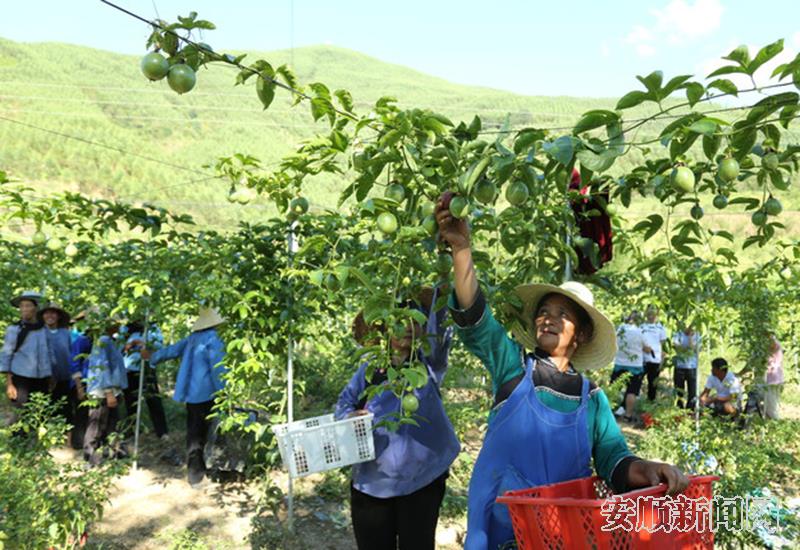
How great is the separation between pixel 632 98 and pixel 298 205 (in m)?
1.99

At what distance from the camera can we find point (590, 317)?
1.65 m

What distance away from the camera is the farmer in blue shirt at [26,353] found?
14.6 feet

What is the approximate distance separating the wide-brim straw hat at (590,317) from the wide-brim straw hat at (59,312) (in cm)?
423

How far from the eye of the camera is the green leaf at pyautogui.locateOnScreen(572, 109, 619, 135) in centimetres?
101

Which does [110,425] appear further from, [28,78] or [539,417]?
[28,78]

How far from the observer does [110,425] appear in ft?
17.0

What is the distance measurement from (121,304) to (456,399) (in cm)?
392

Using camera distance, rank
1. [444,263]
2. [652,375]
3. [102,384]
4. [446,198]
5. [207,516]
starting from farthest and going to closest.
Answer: [652,375]
[102,384]
[207,516]
[444,263]
[446,198]

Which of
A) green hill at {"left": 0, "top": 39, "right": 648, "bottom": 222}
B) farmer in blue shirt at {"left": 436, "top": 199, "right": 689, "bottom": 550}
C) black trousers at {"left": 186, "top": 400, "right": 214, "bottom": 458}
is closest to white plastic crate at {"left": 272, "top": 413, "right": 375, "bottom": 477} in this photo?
farmer in blue shirt at {"left": 436, "top": 199, "right": 689, "bottom": 550}

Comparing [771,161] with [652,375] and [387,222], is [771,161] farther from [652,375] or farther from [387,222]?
[652,375]

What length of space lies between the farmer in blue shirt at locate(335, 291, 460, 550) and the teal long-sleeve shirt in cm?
43

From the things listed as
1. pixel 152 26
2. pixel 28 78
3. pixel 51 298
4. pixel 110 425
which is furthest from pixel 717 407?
pixel 28 78

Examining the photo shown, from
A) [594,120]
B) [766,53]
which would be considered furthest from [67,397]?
[766,53]

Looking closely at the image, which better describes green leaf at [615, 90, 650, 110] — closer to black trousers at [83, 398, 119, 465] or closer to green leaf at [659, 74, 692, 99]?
green leaf at [659, 74, 692, 99]
